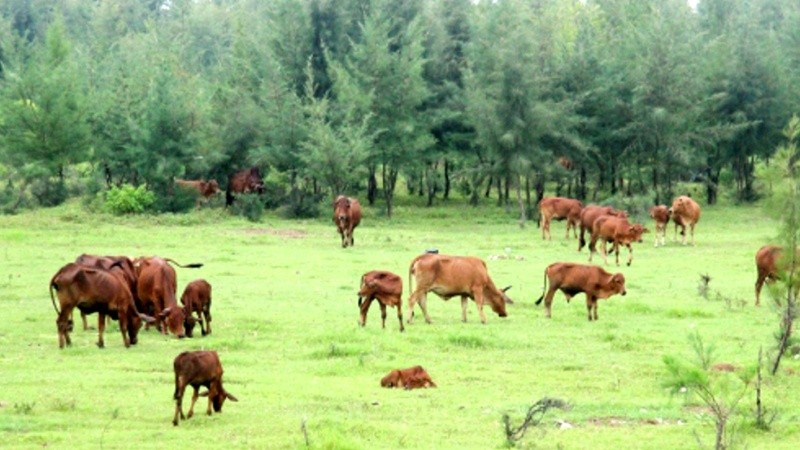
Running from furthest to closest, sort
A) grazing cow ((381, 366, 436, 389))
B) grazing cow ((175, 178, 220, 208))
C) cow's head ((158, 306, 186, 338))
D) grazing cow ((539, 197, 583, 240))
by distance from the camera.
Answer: grazing cow ((175, 178, 220, 208)) < grazing cow ((539, 197, 583, 240)) < cow's head ((158, 306, 186, 338)) < grazing cow ((381, 366, 436, 389))

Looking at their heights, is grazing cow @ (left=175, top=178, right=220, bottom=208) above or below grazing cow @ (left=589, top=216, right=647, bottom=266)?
above

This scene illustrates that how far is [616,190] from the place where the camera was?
54406mm

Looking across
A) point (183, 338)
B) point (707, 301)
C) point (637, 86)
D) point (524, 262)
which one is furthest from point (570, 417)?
point (637, 86)

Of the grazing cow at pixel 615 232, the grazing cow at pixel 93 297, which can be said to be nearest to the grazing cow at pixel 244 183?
the grazing cow at pixel 615 232

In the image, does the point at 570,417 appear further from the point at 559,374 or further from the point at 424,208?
the point at 424,208

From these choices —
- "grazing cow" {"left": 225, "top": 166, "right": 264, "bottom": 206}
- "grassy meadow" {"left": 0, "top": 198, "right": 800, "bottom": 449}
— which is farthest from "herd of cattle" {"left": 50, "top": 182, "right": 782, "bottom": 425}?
"grazing cow" {"left": 225, "top": 166, "right": 264, "bottom": 206}

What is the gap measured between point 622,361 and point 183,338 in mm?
7046

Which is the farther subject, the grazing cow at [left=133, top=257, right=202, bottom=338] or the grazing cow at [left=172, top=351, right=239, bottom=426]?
the grazing cow at [left=133, top=257, right=202, bottom=338]

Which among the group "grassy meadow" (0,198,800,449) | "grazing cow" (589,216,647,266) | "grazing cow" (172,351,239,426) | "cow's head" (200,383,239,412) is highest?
"grazing cow" (589,216,647,266)

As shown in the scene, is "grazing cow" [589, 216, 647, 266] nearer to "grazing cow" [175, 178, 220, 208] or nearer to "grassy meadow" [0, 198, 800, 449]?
"grassy meadow" [0, 198, 800, 449]

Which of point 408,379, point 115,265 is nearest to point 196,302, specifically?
point 115,265

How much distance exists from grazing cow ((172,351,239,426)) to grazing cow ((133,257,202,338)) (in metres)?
6.30

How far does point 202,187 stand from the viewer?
49219 mm

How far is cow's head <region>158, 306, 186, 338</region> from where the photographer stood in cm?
2109
